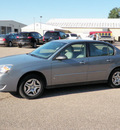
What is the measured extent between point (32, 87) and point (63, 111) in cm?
116

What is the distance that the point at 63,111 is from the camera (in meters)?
4.41

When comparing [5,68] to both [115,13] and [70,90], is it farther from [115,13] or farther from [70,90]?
[115,13]

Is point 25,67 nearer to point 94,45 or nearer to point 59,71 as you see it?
point 59,71

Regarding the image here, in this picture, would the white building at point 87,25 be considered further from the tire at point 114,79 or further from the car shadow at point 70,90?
the car shadow at point 70,90

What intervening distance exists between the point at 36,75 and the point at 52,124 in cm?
170

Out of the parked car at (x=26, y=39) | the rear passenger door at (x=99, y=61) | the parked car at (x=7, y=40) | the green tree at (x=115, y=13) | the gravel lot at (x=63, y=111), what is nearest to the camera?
the gravel lot at (x=63, y=111)

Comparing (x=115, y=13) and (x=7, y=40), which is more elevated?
(x=115, y=13)

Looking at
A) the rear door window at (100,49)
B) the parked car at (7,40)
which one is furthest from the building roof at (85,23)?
the rear door window at (100,49)

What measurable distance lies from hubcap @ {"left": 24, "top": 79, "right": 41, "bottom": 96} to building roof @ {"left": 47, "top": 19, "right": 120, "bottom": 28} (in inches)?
2095

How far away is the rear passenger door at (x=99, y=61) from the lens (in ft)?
19.3

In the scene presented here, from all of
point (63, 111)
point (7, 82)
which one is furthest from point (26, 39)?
point (63, 111)

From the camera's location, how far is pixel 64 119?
13.1 feet

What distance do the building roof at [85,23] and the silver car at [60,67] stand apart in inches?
2049

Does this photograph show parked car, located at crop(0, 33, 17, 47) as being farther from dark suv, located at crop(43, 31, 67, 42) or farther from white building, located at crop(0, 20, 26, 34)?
white building, located at crop(0, 20, 26, 34)
